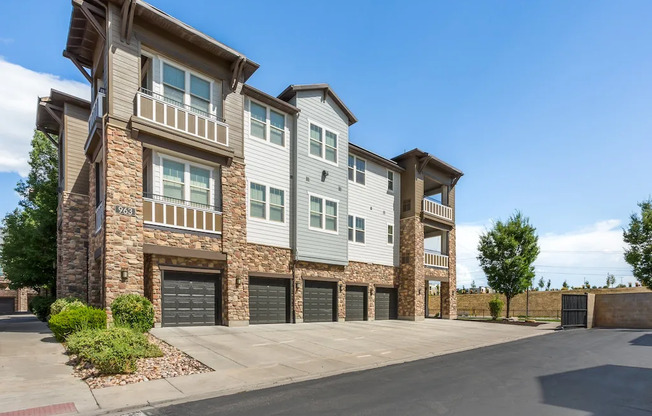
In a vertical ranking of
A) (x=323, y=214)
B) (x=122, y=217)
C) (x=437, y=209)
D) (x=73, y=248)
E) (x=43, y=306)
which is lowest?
(x=43, y=306)

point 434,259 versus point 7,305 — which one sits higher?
point 434,259

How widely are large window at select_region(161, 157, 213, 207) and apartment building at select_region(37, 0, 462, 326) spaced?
0.04 meters

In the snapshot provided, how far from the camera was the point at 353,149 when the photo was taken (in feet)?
83.4

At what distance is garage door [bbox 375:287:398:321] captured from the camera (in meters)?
26.5

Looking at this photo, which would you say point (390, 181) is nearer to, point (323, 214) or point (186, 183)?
point (323, 214)

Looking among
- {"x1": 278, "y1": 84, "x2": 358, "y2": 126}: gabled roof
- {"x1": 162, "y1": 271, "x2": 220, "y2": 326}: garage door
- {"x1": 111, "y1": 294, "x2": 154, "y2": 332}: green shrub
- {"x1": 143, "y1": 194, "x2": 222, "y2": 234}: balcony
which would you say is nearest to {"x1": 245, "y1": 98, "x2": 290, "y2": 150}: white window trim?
{"x1": 278, "y1": 84, "x2": 358, "y2": 126}: gabled roof

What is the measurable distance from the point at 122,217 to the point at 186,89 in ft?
19.8

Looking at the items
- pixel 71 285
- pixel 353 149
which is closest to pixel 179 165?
pixel 71 285

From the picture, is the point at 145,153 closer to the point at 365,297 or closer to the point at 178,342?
the point at 178,342

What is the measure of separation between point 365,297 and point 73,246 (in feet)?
53.5

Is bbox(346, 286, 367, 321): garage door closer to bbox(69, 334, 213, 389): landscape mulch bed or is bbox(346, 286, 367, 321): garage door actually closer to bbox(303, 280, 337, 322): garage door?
→ bbox(303, 280, 337, 322): garage door

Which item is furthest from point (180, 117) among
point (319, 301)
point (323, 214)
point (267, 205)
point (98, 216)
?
point (319, 301)

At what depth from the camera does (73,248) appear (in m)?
19.1

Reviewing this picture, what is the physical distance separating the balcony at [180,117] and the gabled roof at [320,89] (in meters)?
5.36
